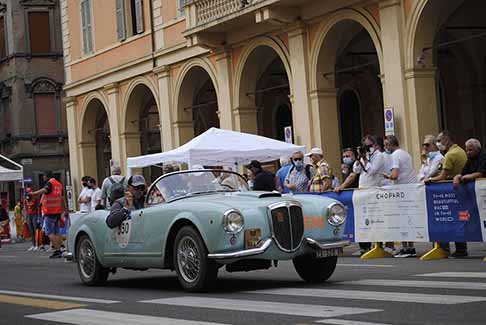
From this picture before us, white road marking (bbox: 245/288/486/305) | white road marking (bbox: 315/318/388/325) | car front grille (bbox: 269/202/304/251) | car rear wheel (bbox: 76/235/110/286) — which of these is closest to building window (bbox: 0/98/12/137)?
car rear wheel (bbox: 76/235/110/286)

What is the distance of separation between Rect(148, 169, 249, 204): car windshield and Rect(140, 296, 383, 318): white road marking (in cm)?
199

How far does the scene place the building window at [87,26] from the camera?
4212 centimetres

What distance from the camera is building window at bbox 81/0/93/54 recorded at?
1658 inches

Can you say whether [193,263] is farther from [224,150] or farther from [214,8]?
[214,8]

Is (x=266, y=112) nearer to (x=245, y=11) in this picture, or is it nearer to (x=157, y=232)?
(x=245, y=11)

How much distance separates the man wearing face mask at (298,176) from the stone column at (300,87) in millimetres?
7618

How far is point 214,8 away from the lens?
31.4 meters

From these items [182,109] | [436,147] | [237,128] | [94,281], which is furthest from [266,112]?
[94,281]

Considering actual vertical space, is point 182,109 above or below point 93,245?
above

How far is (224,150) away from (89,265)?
9.86 m

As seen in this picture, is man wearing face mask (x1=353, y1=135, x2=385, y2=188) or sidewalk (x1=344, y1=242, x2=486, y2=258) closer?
sidewalk (x1=344, y1=242, x2=486, y2=258)

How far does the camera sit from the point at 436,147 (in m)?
17.8

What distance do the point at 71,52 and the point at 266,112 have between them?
27.3 ft

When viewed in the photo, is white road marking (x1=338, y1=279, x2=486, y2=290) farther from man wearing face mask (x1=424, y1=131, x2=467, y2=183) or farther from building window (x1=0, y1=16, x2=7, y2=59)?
building window (x1=0, y1=16, x2=7, y2=59)
